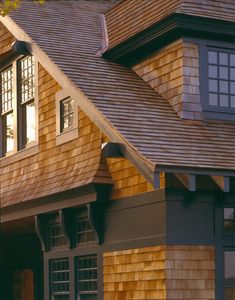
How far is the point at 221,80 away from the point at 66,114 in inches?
133

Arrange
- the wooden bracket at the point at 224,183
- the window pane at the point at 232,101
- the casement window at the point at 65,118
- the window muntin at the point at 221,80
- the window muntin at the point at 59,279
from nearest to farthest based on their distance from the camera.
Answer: the wooden bracket at the point at 224,183, the window muntin at the point at 221,80, the window pane at the point at 232,101, the casement window at the point at 65,118, the window muntin at the point at 59,279

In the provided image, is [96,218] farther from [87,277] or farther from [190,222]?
[190,222]

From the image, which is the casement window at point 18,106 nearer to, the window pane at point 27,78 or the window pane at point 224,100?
the window pane at point 27,78

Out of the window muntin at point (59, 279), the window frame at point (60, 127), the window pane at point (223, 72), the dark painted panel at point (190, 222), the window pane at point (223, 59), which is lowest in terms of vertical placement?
the window muntin at point (59, 279)

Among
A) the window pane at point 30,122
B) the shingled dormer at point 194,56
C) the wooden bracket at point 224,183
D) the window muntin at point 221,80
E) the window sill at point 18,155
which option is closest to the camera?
the wooden bracket at point 224,183

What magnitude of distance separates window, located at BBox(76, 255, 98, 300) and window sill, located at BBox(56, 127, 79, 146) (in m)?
2.30

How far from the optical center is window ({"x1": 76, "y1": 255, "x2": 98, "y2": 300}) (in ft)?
56.1

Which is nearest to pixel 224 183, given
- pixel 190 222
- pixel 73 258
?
pixel 190 222

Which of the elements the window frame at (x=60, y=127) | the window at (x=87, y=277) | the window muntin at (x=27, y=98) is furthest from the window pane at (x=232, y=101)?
the window muntin at (x=27, y=98)

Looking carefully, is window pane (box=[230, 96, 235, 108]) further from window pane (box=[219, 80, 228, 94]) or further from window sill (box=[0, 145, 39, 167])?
window sill (box=[0, 145, 39, 167])

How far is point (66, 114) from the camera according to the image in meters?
18.3

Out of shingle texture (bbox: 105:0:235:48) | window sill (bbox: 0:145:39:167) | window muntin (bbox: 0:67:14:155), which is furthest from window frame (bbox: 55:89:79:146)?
window muntin (bbox: 0:67:14:155)

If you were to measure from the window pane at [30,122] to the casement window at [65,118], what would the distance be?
1432 mm

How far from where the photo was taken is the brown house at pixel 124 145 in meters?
14.8
